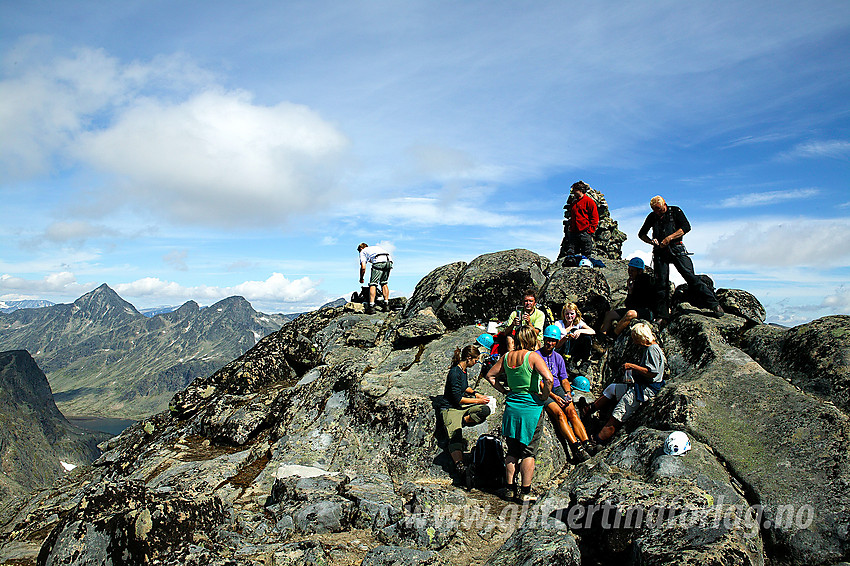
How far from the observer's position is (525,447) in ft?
33.0

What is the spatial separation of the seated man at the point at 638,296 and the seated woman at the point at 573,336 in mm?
1096

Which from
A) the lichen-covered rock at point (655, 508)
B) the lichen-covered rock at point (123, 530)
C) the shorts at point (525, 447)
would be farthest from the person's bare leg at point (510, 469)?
the lichen-covered rock at point (123, 530)

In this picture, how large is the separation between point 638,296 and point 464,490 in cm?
962

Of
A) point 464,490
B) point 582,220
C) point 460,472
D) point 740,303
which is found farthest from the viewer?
point 582,220

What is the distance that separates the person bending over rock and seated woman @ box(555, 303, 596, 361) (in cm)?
342

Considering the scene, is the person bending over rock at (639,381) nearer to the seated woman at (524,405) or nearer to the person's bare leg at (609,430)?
the person's bare leg at (609,430)

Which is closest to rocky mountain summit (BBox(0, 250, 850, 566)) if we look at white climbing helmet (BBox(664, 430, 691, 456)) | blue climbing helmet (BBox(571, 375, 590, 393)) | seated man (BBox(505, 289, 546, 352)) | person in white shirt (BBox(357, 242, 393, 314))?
white climbing helmet (BBox(664, 430, 691, 456))

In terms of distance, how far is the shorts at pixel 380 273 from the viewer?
23.8 metres

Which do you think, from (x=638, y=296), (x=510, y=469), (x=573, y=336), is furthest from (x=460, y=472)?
(x=638, y=296)

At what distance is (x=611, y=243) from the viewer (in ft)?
113

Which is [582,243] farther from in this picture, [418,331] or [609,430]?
[609,430]

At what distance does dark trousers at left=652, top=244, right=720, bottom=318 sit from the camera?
15.4 meters

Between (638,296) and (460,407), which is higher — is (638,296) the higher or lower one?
the higher one

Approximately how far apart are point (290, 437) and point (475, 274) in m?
10.9
